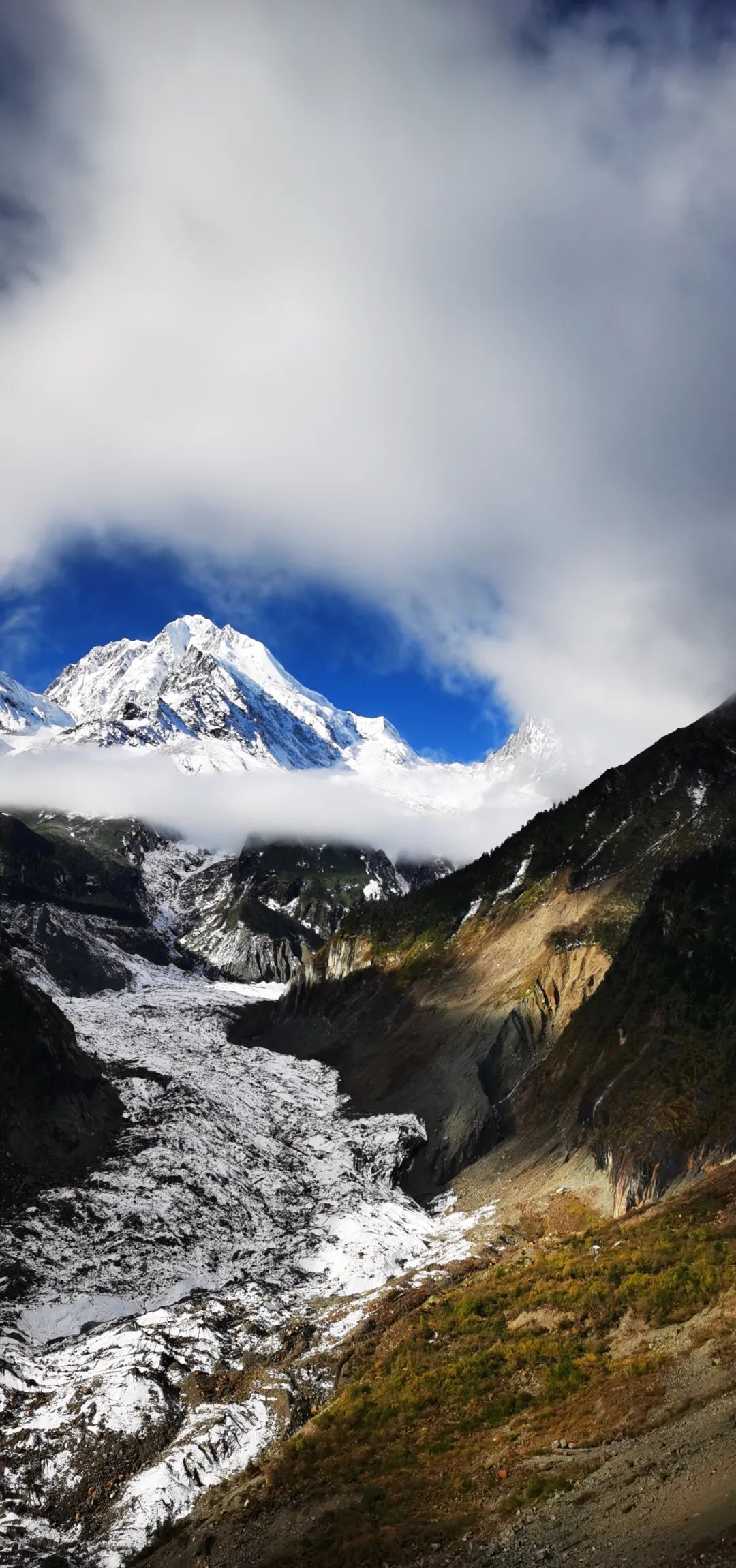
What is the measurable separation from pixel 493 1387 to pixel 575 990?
61778 mm

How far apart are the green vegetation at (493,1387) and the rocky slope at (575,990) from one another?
49.4 ft

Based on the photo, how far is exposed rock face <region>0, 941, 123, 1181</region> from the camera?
81.8 metres

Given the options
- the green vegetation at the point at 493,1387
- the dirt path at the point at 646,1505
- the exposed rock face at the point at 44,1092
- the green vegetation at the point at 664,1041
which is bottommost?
the green vegetation at the point at 493,1387

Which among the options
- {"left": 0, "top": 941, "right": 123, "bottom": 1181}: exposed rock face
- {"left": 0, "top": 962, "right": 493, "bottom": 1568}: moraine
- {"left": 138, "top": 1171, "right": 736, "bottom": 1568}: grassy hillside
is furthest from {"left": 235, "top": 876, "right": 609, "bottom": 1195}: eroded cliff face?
{"left": 138, "top": 1171, "right": 736, "bottom": 1568}: grassy hillside

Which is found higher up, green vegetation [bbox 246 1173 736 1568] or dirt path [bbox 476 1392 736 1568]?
dirt path [bbox 476 1392 736 1568]

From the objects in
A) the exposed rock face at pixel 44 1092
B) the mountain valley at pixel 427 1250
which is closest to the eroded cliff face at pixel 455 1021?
the mountain valley at pixel 427 1250

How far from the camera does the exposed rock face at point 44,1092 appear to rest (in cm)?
8181

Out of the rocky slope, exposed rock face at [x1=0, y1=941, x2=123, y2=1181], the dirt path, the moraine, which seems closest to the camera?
the dirt path

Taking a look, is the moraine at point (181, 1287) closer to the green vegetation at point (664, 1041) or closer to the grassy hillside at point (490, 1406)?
the grassy hillside at point (490, 1406)

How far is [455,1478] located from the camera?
99.6 feet

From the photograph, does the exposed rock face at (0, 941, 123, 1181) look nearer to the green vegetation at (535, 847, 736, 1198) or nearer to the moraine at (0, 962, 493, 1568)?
the moraine at (0, 962, 493, 1568)

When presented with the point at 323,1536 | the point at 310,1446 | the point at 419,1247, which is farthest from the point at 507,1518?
the point at 419,1247

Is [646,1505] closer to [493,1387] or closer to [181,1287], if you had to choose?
[493,1387]

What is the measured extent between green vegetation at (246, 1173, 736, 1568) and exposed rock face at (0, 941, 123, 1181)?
149 ft
